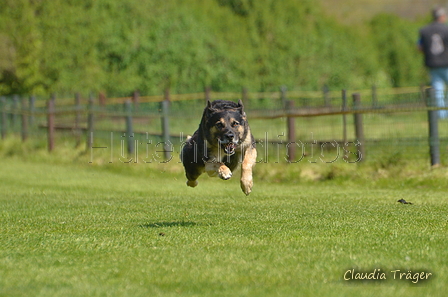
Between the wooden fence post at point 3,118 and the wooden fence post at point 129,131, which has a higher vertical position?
the wooden fence post at point 3,118

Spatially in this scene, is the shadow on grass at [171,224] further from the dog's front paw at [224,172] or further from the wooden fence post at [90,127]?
the wooden fence post at [90,127]

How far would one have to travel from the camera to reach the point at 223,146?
845 cm

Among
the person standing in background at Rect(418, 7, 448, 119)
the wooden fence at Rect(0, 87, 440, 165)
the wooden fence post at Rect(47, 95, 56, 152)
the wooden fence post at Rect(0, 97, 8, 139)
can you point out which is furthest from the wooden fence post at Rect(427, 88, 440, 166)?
the wooden fence post at Rect(0, 97, 8, 139)

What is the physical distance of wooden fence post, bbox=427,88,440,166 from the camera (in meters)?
13.7

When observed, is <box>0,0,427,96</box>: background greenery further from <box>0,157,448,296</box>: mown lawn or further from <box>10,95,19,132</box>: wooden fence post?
<box>0,157,448,296</box>: mown lawn

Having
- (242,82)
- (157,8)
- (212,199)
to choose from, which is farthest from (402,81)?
(212,199)

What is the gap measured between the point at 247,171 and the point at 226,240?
1405 millimetres

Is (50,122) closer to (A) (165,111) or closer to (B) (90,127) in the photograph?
(B) (90,127)

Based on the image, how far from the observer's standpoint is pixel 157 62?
104ft

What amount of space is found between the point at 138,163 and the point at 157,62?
1423cm

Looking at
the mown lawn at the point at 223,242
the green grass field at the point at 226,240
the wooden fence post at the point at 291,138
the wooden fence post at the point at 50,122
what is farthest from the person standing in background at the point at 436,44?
the wooden fence post at the point at 50,122

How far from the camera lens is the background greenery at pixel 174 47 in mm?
28141

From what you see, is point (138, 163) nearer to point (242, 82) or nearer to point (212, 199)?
point (212, 199)

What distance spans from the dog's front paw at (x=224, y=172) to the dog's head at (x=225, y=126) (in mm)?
264
